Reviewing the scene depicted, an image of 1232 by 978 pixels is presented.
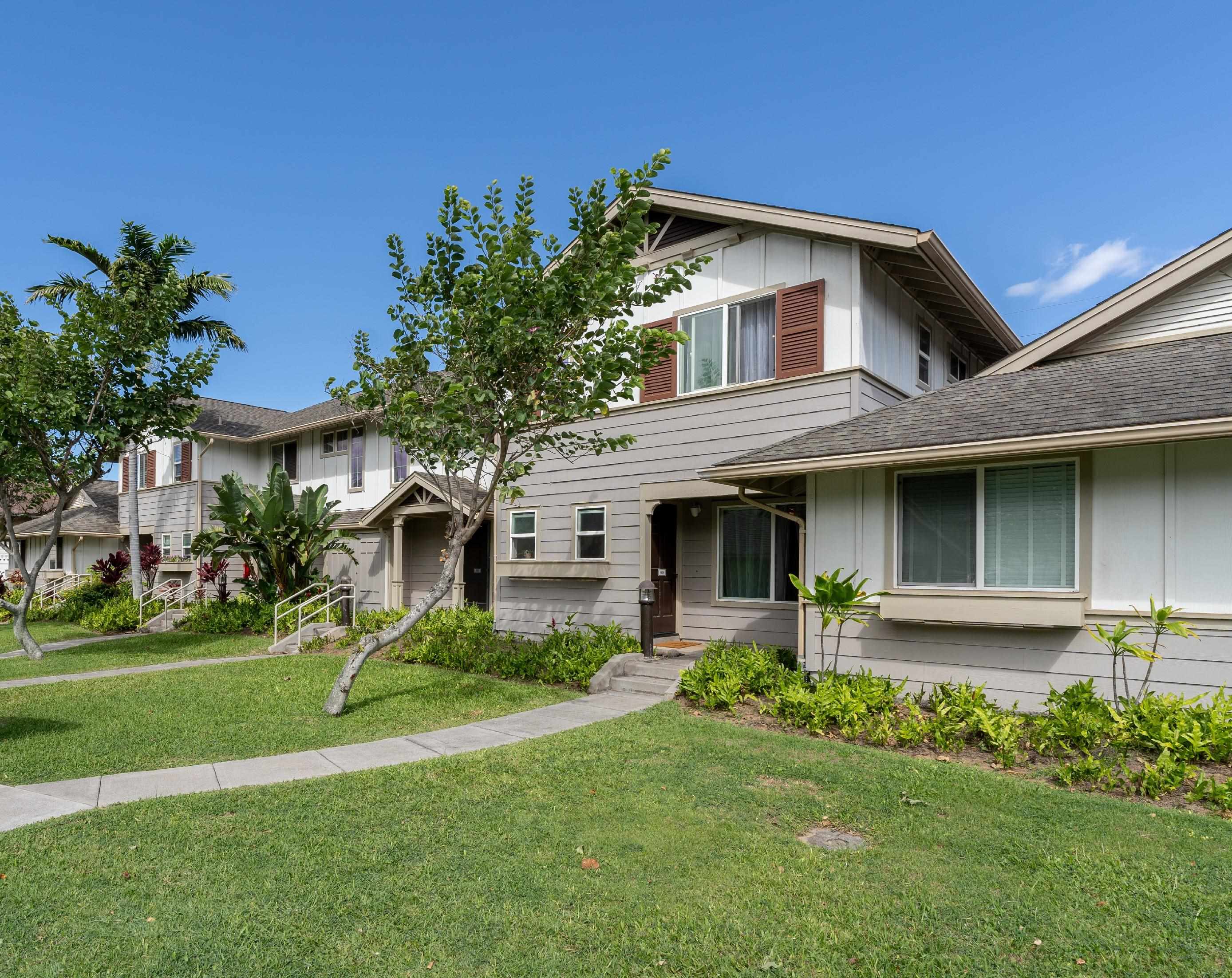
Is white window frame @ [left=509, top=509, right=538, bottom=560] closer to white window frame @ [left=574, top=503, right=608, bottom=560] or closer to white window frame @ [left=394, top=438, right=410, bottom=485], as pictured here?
white window frame @ [left=574, top=503, right=608, bottom=560]

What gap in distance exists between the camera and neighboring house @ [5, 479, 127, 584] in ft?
99.0

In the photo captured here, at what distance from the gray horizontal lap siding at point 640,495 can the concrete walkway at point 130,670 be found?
476 centimetres

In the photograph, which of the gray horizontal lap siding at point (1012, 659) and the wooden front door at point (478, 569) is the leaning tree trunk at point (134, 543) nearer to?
the wooden front door at point (478, 569)

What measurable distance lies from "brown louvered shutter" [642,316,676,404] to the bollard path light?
309 centimetres

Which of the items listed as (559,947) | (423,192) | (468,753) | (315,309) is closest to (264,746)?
(468,753)

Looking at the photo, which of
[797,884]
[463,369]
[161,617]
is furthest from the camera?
[161,617]

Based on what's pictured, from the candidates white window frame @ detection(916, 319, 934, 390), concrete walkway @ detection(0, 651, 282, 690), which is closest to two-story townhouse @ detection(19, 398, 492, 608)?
concrete walkway @ detection(0, 651, 282, 690)

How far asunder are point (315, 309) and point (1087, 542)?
22066 mm

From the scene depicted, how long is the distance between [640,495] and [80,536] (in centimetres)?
2845

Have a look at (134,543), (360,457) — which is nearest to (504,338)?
(360,457)

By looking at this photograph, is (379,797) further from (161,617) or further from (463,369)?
(161,617)

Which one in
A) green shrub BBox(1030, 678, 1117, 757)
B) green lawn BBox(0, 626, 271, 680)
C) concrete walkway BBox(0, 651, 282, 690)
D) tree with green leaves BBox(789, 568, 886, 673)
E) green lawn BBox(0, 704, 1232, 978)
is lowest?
green lawn BBox(0, 626, 271, 680)

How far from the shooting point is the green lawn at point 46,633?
18094mm

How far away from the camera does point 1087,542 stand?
26.4 ft
